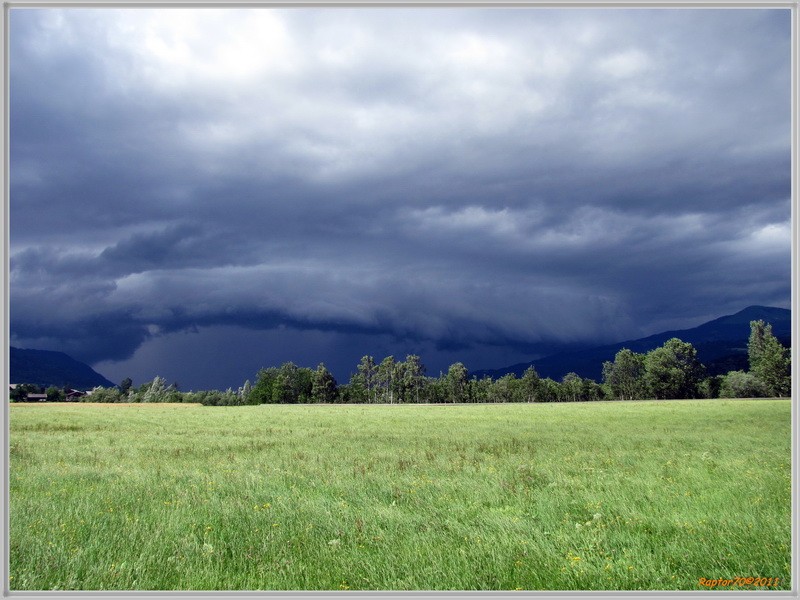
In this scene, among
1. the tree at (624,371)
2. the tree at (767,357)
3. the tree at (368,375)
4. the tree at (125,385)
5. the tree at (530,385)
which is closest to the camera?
the tree at (767,357)

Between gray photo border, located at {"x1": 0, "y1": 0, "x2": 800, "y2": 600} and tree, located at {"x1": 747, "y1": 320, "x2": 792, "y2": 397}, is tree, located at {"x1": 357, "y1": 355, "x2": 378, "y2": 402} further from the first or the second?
gray photo border, located at {"x1": 0, "y1": 0, "x2": 800, "y2": 600}

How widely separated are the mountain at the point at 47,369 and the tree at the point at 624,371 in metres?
37.8

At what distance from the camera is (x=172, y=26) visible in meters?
7.38

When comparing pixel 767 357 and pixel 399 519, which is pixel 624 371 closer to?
pixel 767 357

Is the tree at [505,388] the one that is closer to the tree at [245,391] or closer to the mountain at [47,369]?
the tree at [245,391]

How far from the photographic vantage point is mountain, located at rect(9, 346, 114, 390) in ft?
25.4

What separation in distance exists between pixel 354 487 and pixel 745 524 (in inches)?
208

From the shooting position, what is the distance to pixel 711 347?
3441 cm

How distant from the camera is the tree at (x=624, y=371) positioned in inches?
1694

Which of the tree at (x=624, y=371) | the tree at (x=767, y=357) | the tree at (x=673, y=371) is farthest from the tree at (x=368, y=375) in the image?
the tree at (x=767, y=357)

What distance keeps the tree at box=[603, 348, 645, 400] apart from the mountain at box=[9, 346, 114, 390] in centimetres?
3781

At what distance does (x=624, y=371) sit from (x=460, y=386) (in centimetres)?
1329

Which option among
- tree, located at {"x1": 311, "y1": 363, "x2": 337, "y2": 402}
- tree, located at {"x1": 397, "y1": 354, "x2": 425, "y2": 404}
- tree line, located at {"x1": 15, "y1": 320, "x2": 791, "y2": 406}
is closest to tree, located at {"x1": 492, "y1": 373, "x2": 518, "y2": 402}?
tree line, located at {"x1": 15, "y1": 320, "x2": 791, "y2": 406}

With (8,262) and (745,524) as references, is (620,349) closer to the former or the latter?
(745,524)
